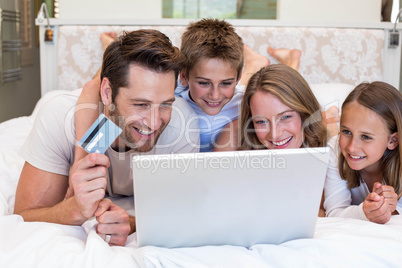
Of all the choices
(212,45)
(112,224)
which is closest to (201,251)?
(112,224)

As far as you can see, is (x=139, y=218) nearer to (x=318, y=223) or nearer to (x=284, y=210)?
(x=284, y=210)

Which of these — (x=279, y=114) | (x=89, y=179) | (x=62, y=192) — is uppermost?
(x=279, y=114)

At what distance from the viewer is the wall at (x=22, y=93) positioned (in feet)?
13.3

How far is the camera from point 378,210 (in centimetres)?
122

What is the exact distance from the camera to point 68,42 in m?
2.85

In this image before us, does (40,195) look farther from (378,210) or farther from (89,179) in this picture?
(378,210)

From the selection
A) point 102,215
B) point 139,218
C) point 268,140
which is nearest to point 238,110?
point 268,140

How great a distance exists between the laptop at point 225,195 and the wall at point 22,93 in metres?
3.61

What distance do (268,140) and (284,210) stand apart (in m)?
0.67

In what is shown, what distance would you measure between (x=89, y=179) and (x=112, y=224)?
0.52 feet

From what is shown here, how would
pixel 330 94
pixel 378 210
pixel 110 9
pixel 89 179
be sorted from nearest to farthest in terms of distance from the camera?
pixel 89 179 → pixel 378 210 → pixel 330 94 → pixel 110 9

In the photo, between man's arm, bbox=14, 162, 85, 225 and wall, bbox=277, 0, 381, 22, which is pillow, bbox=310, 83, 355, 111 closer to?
wall, bbox=277, 0, 381, 22

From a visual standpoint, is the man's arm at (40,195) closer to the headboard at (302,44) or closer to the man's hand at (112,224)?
the man's hand at (112,224)

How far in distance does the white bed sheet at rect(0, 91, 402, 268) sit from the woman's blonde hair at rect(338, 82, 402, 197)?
0.46 metres
